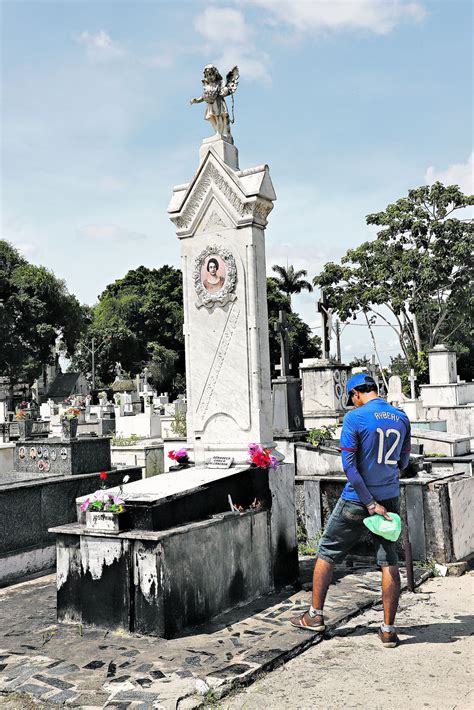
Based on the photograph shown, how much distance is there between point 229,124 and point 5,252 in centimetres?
4261

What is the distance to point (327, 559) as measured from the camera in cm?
457

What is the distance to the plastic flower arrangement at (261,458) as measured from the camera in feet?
18.7

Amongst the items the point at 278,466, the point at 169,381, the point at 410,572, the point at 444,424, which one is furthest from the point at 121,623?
the point at 169,381

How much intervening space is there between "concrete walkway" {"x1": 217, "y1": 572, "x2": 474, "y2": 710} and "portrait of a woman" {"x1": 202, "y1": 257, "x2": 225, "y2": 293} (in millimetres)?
3144

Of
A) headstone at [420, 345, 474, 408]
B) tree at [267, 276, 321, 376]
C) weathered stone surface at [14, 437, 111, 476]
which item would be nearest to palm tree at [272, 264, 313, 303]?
tree at [267, 276, 321, 376]

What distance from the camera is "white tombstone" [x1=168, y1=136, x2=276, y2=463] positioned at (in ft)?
20.3

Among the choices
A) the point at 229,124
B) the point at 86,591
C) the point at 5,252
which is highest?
the point at 5,252

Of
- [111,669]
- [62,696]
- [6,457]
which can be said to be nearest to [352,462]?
[111,669]

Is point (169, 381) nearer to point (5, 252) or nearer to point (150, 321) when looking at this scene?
point (150, 321)

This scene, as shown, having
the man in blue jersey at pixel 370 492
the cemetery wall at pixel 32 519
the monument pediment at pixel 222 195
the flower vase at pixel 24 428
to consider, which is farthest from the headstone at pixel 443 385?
the man in blue jersey at pixel 370 492

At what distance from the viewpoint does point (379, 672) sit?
3.89 m

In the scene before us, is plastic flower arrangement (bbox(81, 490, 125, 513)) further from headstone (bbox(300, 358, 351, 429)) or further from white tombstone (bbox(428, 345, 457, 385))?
white tombstone (bbox(428, 345, 457, 385))

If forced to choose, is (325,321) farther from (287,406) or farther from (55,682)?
(55,682)

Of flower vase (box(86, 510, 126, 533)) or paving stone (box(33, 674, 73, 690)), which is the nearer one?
paving stone (box(33, 674, 73, 690))
